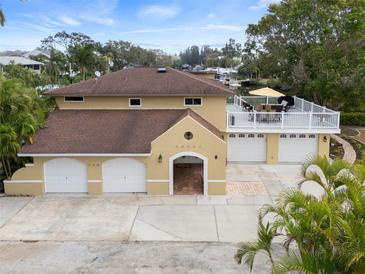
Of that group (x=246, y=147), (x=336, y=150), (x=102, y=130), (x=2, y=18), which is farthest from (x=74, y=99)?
(x=336, y=150)

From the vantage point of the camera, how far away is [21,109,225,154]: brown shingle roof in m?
18.1

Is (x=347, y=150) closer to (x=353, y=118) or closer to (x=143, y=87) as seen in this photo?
(x=353, y=118)

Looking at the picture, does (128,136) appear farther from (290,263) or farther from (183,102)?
(290,263)

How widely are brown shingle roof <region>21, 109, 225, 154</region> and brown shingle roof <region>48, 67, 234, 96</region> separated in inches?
40.2

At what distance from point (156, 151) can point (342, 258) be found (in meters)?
12.0

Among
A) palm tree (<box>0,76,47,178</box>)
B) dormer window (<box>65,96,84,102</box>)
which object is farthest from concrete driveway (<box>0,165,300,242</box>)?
dormer window (<box>65,96,84,102</box>)

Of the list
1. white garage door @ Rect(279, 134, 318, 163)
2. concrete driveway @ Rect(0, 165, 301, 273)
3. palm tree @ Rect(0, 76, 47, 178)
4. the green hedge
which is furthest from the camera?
the green hedge

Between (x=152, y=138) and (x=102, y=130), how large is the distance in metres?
2.73

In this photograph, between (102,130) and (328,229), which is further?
(102,130)

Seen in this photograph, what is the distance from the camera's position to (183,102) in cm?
2214

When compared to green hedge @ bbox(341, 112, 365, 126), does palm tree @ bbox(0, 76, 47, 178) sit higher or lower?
higher

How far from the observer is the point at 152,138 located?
61.2ft

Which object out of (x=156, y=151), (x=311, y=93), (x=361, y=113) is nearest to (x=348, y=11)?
(x=311, y=93)

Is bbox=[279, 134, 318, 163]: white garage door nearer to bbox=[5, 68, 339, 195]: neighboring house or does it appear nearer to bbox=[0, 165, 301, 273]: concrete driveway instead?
bbox=[5, 68, 339, 195]: neighboring house
